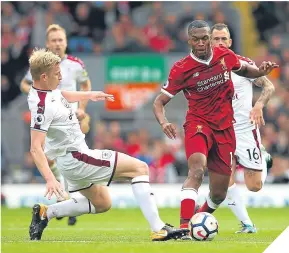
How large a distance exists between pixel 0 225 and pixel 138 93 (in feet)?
32.0

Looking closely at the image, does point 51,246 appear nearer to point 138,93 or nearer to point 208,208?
point 208,208

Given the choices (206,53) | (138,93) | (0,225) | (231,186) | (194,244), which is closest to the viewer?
(194,244)

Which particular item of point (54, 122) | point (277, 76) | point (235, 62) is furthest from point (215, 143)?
point (277, 76)

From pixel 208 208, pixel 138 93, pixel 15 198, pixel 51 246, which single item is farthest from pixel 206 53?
pixel 138 93

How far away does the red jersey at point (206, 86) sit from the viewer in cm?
1017

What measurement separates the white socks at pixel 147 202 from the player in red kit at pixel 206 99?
2.13ft

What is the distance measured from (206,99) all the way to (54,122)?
1.79 meters

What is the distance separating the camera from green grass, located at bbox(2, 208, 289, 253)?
856cm

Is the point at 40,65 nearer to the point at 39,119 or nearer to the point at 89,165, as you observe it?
the point at 39,119

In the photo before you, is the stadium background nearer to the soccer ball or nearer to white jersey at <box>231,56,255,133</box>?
white jersey at <box>231,56,255,133</box>

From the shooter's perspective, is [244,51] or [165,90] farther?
[244,51]

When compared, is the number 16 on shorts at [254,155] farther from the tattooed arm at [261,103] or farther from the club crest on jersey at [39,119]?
the club crest on jersey at [39,119]

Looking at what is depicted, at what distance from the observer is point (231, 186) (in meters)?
12.1

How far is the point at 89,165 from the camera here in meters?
9.58
